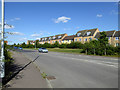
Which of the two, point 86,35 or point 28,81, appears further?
point 86,35

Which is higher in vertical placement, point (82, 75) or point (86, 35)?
point (86, 35)

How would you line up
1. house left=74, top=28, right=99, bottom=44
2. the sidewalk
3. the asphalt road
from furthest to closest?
house left=74, top=28, right=99, bottom=44, the asphalt road, the sidewalk

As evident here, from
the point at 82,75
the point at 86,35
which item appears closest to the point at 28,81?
the point at 82,75

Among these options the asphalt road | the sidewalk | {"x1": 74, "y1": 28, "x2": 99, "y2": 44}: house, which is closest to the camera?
the sidewalk

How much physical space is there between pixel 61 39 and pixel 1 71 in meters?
76.2

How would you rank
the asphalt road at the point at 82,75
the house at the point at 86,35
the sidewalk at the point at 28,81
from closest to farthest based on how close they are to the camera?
the sidewalk at the point at 28,81, the asphalt road at the point at 82,75, the house at the point at 86,35

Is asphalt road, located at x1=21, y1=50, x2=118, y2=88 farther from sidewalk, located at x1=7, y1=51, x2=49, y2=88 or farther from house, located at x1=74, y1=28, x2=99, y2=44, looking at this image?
house, located at x1=74, y1=28, x2=99, y2=44

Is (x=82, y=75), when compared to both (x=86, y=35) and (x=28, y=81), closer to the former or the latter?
(x=28, y=81)

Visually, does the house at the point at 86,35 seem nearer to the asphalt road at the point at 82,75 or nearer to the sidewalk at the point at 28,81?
the asphalt road at the point at 82,75

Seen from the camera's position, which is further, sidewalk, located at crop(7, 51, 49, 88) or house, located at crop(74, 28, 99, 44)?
house, located at crop(74, 28, 99, 44)

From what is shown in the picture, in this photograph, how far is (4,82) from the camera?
5.52m

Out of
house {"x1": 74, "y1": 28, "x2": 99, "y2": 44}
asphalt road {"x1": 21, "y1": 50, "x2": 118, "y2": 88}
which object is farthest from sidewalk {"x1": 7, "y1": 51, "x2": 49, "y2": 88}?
house {"x1": 74, "y1": 28, "x2": 99, "y2": 44}

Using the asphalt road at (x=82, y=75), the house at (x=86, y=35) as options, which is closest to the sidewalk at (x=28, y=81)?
the asphalt road at (x=82, y=75)

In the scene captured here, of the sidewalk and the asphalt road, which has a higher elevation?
the sidewalk
